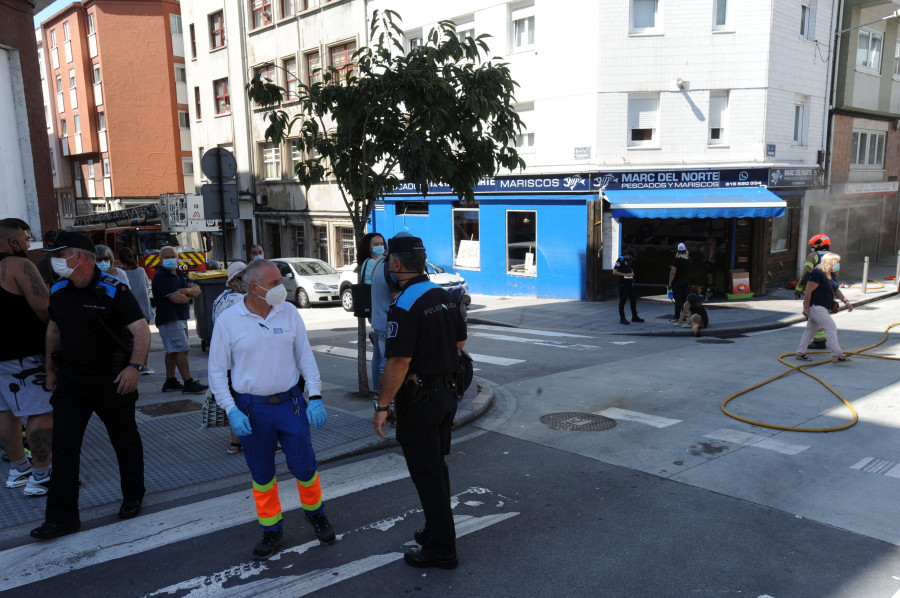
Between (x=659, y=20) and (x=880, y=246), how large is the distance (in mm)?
A: 15648

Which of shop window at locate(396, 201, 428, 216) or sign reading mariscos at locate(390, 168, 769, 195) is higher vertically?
sign reading mariscos at locate(390, 168, 769, 195)

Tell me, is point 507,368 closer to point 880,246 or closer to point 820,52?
point 820,52

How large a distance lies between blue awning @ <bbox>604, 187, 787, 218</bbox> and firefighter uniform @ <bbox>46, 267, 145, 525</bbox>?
14625mm

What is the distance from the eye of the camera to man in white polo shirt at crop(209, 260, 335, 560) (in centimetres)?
424

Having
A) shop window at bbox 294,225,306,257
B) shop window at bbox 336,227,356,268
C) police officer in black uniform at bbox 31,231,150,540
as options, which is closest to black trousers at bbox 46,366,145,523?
police officer in black uniform at bbox 31,231,150,540

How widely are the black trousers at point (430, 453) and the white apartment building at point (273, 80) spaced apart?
22.1 meters

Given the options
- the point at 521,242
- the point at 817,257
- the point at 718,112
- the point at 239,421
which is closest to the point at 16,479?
the point at 239,421

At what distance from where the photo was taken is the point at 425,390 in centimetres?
414

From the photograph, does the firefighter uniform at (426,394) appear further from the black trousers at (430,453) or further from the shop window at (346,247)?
the shop window at (346,247)

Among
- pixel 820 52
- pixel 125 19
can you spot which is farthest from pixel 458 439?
pixel 125 19

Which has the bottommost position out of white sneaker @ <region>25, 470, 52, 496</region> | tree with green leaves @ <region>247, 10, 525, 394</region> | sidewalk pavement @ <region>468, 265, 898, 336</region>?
sidewalk pavement @ <region>468, 265, 898, 336</region>

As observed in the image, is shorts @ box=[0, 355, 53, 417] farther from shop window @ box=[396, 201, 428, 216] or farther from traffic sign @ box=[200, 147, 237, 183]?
shop window @ box=[396, 201, 428, 216]

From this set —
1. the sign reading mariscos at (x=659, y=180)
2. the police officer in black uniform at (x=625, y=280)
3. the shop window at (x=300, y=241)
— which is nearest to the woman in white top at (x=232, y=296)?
the police officer in black uniform at (x=625, y=280)

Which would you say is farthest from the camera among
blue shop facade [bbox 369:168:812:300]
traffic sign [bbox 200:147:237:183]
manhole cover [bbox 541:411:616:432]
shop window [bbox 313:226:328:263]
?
shop window [bbox 313:226:328:263]
